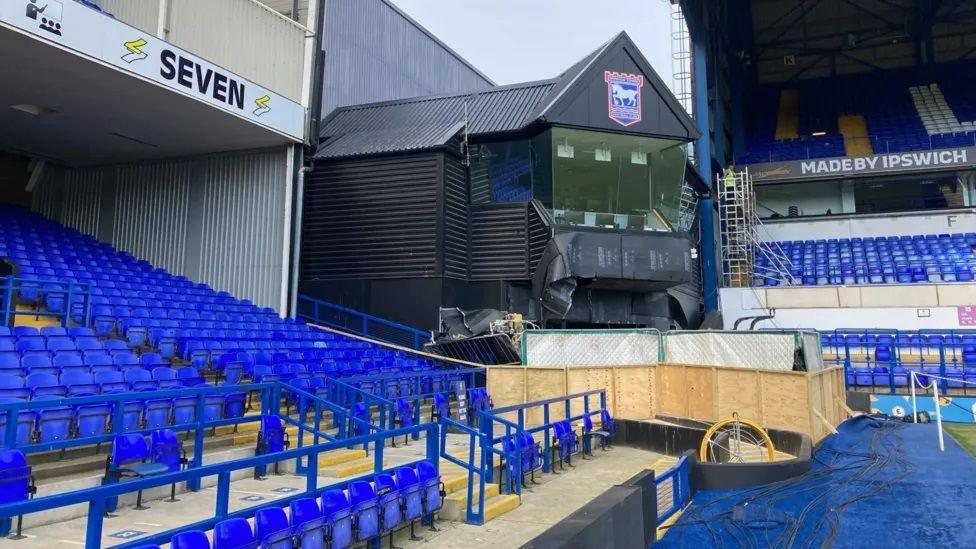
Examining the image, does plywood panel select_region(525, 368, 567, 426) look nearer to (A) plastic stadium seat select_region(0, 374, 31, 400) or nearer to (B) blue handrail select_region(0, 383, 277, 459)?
(B) blue handrail select_region(0, 383, 277, 459)

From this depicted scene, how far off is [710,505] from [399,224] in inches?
462

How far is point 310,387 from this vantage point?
10.2 m

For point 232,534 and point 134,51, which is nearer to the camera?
point 232,534

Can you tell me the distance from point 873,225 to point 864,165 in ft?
9.30

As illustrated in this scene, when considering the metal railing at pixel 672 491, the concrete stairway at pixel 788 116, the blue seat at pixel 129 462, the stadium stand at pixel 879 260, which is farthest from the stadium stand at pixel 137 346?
the concrete stairway at pixel 788 116

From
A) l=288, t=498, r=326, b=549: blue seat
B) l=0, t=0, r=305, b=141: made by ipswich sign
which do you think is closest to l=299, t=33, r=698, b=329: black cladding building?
l=0, t=0, r=305, b=141: made by ipswich sign

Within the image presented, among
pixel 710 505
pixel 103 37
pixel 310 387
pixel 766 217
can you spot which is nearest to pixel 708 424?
pixel 710 505

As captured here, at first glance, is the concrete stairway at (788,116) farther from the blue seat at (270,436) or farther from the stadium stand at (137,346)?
the blue seat at (270,436)

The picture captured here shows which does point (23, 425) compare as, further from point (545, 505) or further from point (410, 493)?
point (545, 505)

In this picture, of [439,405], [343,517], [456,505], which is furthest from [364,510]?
[439,405]

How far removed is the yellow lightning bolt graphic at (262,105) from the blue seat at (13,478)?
38.8 feet

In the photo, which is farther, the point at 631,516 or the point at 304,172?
the point at 304,172

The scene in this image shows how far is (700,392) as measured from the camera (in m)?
12.7

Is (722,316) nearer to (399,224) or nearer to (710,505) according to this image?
(399,224)
